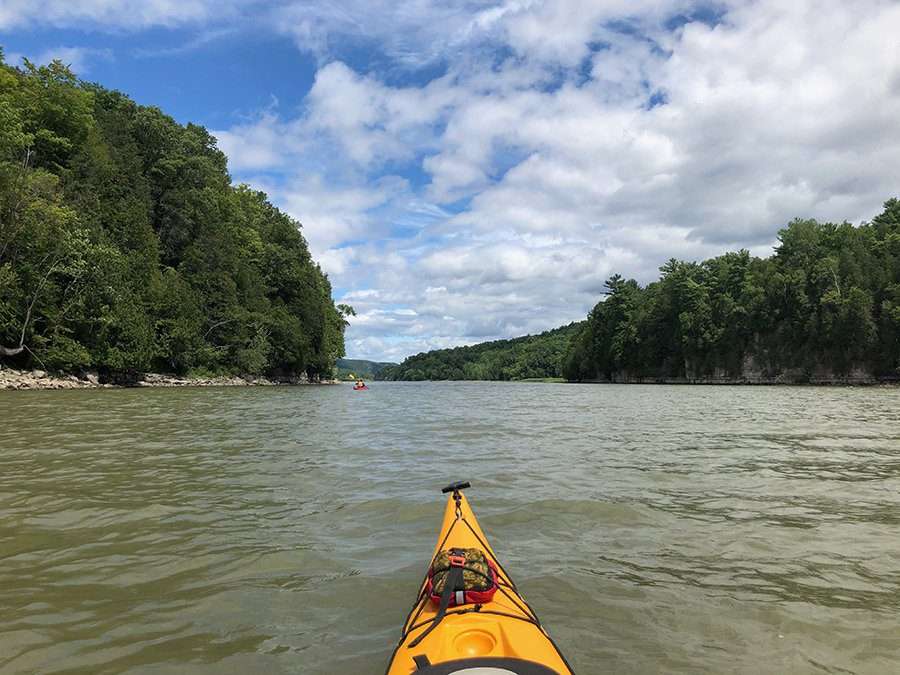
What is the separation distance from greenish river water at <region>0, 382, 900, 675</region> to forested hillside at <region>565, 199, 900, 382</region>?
238ft

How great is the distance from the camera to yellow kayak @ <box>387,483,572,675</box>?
2.97 metres

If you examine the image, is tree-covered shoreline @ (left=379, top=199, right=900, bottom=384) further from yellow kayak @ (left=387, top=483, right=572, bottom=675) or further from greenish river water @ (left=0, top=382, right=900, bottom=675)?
yellow kayak @ (left=387, top=483, right=572, bottom=675)

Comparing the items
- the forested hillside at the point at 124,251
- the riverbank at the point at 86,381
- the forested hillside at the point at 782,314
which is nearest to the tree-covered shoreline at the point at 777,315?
the forested hillside at the point at 782,314

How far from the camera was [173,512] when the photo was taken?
7.41 meters

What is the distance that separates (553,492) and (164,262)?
5816 cm

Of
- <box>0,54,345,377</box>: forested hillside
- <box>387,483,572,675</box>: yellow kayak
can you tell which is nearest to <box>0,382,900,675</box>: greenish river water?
<box>387,483,572,675</box>: yellow kayak

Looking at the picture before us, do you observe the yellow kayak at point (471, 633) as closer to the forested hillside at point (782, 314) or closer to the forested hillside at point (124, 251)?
the forested hillside at point (124, 251)

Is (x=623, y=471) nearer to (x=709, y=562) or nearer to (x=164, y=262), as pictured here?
(x=709, y=562)

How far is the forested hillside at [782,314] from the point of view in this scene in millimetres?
70625

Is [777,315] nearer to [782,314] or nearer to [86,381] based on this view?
[782,314]

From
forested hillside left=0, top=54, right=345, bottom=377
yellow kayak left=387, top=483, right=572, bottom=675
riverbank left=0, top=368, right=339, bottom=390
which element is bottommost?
yellow kayak left=387, top=483, right=572, bottom=675

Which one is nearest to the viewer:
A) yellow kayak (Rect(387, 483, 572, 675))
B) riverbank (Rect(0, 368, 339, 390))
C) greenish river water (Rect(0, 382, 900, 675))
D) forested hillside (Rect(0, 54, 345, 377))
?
yellow kayak (Rect(387, 483, 572, 675))

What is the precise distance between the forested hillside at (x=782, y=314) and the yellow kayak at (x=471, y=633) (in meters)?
83.5

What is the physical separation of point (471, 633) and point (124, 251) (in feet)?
169
